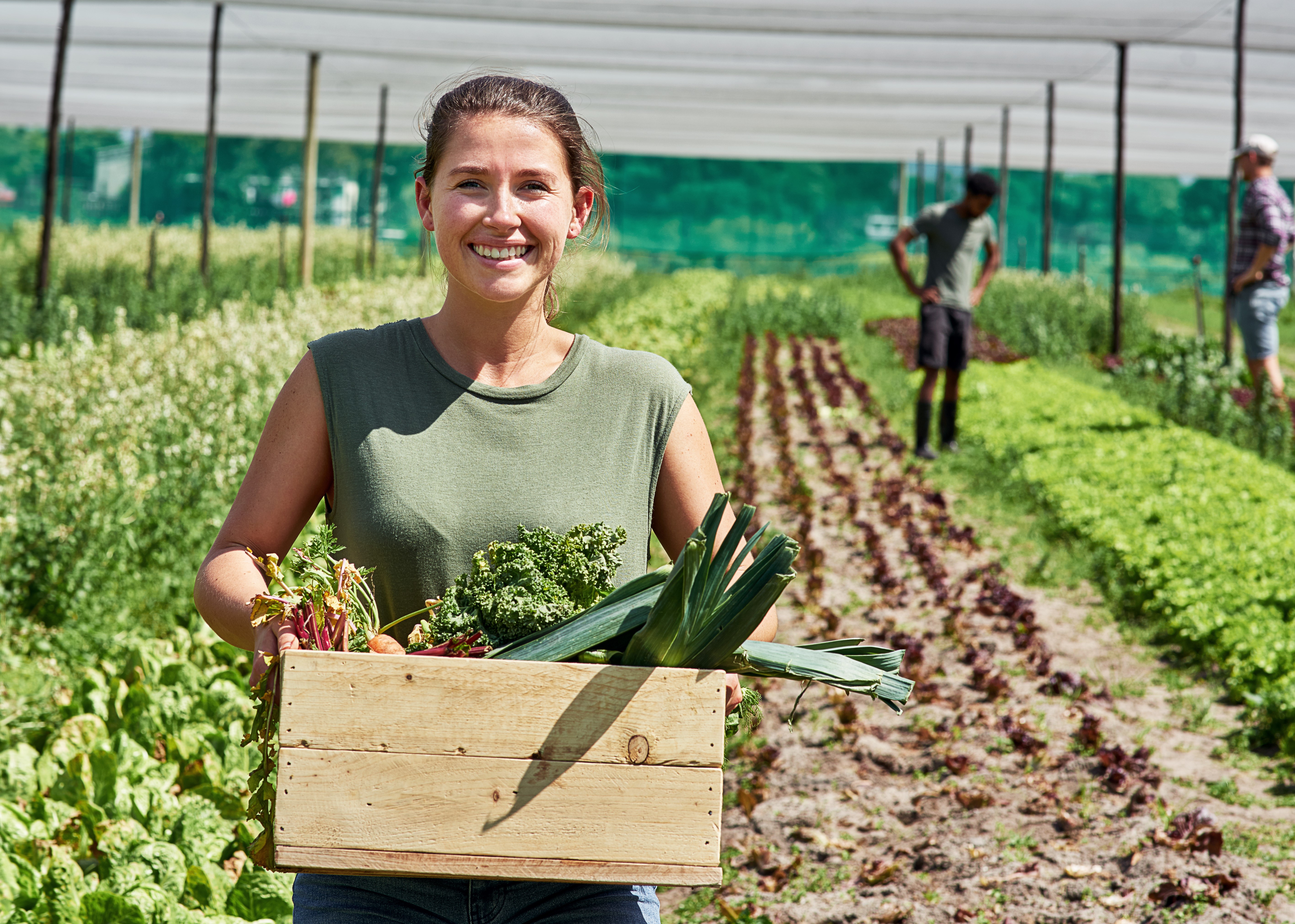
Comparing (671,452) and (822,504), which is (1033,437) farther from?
(671,452)

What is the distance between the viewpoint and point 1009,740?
3.92 meters

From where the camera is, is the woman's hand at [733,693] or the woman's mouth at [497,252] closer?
the woman's hand at [733,693]

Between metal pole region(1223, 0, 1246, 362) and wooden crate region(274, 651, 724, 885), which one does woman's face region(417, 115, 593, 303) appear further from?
metal pole region(1223, 0, 1246, 362)

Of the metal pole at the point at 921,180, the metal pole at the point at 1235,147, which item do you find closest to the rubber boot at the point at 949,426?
the metal pole at the point at 1235,147

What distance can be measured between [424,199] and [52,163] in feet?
29.9

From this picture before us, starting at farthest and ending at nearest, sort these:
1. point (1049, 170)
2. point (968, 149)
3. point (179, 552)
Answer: point (968, 149) < point (1049, 170) < point (179, 552)

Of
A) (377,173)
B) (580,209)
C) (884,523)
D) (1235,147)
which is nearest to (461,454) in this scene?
(580,209)

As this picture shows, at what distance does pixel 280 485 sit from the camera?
1576mm

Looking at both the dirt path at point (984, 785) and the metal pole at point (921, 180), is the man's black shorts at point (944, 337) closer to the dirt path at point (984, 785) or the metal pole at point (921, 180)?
the dirt path at point (984, 785)

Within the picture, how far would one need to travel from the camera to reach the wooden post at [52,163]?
9188mm

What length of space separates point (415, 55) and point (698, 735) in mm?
12844

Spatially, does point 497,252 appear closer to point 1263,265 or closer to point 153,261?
point 1263,265

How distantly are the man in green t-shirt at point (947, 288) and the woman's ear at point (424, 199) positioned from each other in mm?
6223

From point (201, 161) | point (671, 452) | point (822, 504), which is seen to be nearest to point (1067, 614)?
point (822, 504)
